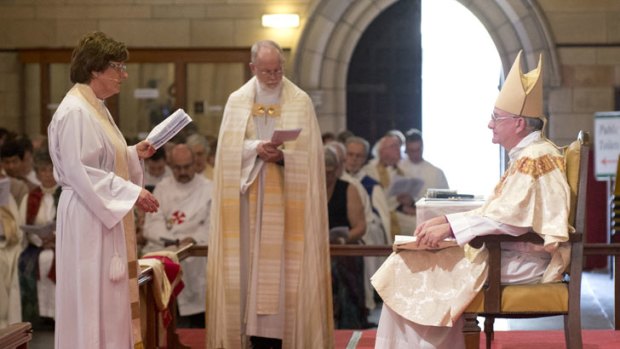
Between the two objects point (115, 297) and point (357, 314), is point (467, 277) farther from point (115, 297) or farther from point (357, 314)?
point (357, 314)

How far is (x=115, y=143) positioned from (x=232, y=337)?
1.64 m

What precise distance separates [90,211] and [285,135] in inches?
52.7

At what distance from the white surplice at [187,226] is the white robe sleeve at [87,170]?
13.3 feet

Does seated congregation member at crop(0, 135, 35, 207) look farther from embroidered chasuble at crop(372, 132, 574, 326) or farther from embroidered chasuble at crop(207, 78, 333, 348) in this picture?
embroidered chasuble at crop(372, 132, 574, 326)

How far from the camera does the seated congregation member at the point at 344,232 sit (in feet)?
29.6


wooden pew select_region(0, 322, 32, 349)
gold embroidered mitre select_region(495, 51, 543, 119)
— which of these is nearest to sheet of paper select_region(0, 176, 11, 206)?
wooden pew select_region(0, 322, 32, 349)

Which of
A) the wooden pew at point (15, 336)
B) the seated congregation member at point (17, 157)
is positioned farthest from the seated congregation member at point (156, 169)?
the wooden pew at point (15, 336)

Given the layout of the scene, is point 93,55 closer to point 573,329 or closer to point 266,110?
point 266,110

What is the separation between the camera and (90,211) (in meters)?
5.36

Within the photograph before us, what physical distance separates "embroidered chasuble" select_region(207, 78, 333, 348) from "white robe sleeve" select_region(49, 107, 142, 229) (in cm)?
143

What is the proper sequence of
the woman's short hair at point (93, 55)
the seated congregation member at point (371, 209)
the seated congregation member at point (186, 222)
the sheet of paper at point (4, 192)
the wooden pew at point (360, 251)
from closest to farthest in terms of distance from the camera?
the woman's short hair at point (93, 55) → the wooden pew at point (360, 251) → the sheet of paper at point (4, 192) → the seated congregation member at point (186, 222) → the seated congregation member at point (371, 209)

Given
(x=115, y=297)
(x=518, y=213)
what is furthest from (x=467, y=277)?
(x=115, y=297)

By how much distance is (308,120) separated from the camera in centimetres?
681

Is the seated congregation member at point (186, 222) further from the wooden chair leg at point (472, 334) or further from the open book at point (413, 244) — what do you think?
the wooden chair leg at point (472, 334)
